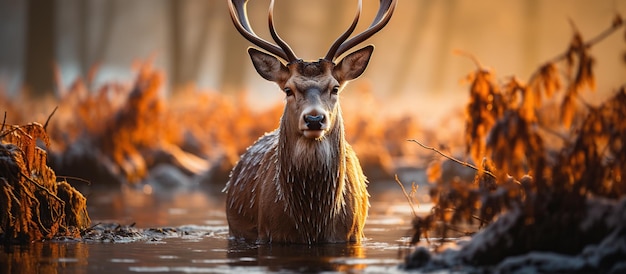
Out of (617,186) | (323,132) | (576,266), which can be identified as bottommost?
(576,266)

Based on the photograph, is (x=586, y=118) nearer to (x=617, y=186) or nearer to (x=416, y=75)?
(x=617, y=186)

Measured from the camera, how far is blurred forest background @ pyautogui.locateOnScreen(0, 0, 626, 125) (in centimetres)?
4988

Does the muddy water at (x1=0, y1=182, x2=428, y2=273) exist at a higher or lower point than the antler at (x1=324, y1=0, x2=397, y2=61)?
lower

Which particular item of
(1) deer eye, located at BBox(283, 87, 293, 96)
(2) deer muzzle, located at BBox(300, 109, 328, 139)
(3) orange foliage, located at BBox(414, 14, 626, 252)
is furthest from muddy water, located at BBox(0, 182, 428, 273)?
(1) deer eye, located at BBox(283, 87, 293, 96)

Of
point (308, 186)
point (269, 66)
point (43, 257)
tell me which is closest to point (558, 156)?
point (308, 186)

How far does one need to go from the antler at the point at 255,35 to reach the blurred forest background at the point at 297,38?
32.0 meters

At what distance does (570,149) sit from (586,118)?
0.28 meters

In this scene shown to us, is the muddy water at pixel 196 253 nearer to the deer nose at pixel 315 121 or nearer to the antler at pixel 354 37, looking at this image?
the deer nose at pixel 315 121

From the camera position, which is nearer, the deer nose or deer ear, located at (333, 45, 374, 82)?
the deer nose

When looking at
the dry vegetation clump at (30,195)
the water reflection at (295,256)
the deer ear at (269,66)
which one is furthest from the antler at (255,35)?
the dry vegetation clump at (30,195)

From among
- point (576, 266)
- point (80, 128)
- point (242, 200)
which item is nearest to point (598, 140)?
point (576, 266)

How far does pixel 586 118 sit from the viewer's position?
9.90m

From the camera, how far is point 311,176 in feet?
40.1

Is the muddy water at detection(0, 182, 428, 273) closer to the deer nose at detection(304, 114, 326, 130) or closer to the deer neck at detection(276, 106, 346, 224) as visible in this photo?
the deer neck at detection(276, 106, 346, 224)
